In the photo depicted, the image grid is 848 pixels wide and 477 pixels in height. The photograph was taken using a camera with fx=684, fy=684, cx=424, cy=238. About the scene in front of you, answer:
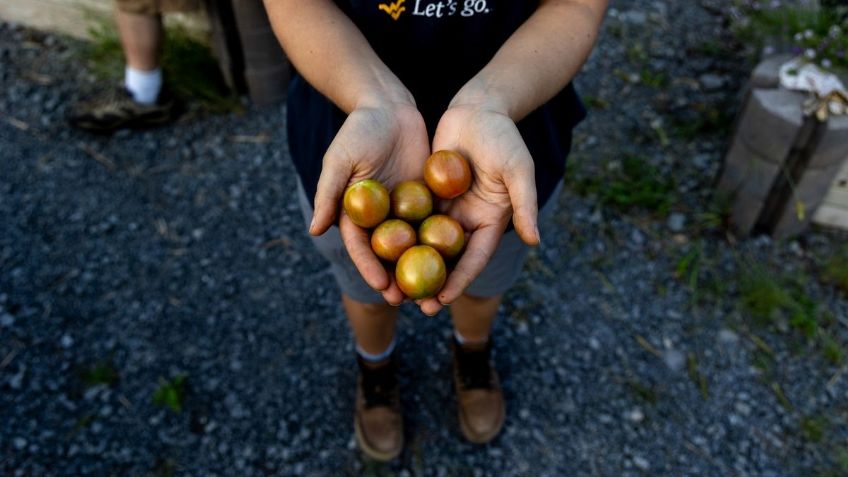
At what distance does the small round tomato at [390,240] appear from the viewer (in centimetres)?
181

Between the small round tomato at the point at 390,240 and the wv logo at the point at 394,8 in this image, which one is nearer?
the wv logo at the point at 394,8

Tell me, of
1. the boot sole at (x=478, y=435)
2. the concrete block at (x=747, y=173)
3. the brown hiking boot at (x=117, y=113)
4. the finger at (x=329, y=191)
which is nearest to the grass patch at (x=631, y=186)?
the concrete block at (x=747, y=173)

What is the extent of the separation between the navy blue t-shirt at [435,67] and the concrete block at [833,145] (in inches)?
62.4

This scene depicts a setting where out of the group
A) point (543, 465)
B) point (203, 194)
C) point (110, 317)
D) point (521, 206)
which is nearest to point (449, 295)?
point (521, 206)

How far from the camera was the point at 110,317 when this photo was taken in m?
3.00

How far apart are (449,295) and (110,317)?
197 cm

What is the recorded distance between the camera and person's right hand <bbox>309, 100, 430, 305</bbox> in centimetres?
162

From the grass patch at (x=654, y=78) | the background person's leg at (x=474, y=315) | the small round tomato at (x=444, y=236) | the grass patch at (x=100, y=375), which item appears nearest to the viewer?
the small round tomato at (x=444, y=236)

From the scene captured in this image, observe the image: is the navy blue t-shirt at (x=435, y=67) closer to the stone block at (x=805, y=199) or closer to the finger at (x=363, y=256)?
the finger at (x=363, y=256)

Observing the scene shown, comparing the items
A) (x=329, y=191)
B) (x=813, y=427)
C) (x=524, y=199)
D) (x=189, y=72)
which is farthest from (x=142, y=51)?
(x=813, y=427)

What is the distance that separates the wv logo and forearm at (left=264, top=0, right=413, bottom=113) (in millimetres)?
107

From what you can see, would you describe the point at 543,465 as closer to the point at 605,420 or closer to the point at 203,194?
the point at 605,420

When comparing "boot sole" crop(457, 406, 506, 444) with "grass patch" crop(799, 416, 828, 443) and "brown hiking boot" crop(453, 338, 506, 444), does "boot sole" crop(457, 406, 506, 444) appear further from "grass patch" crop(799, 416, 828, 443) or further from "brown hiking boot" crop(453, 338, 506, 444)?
"grass patch" crop(799, 416, 828, 443)

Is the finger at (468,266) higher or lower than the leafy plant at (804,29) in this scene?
higher
